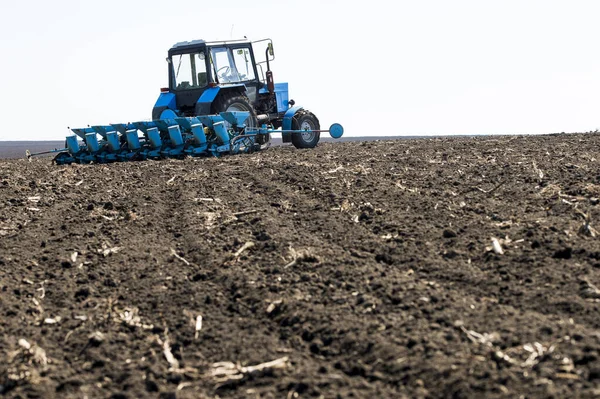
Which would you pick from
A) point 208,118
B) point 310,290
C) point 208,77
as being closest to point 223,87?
point 208,77

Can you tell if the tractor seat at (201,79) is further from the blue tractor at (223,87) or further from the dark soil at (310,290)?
the dark soil at (310,290)

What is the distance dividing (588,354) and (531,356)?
0.27 meters

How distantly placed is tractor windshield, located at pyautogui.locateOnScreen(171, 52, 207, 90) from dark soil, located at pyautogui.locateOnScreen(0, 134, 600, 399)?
669 cm

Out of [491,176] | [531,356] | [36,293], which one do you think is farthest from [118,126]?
[531,356]

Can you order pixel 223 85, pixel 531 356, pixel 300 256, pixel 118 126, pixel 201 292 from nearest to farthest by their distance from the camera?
1. pixel 531 356
2. pixel 201 292
3. pixel 300 256
4. pixel 118 126
5. pixel 223 85

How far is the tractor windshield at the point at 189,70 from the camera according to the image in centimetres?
1544

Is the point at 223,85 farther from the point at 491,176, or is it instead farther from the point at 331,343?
the point at 331,343

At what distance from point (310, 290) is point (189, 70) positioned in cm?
1121

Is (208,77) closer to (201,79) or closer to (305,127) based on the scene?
(201,79)

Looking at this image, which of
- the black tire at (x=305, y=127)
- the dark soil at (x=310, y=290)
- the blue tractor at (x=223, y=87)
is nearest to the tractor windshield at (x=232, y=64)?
the blue tractor at (x=223, y=87)

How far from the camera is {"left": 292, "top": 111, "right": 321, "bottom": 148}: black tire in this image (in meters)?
16.4

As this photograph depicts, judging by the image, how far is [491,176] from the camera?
9281 millimetres

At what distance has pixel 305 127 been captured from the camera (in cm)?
1669

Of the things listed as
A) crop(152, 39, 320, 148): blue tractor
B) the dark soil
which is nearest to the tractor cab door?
crop(152, 39, 320, 148): blue tractor
